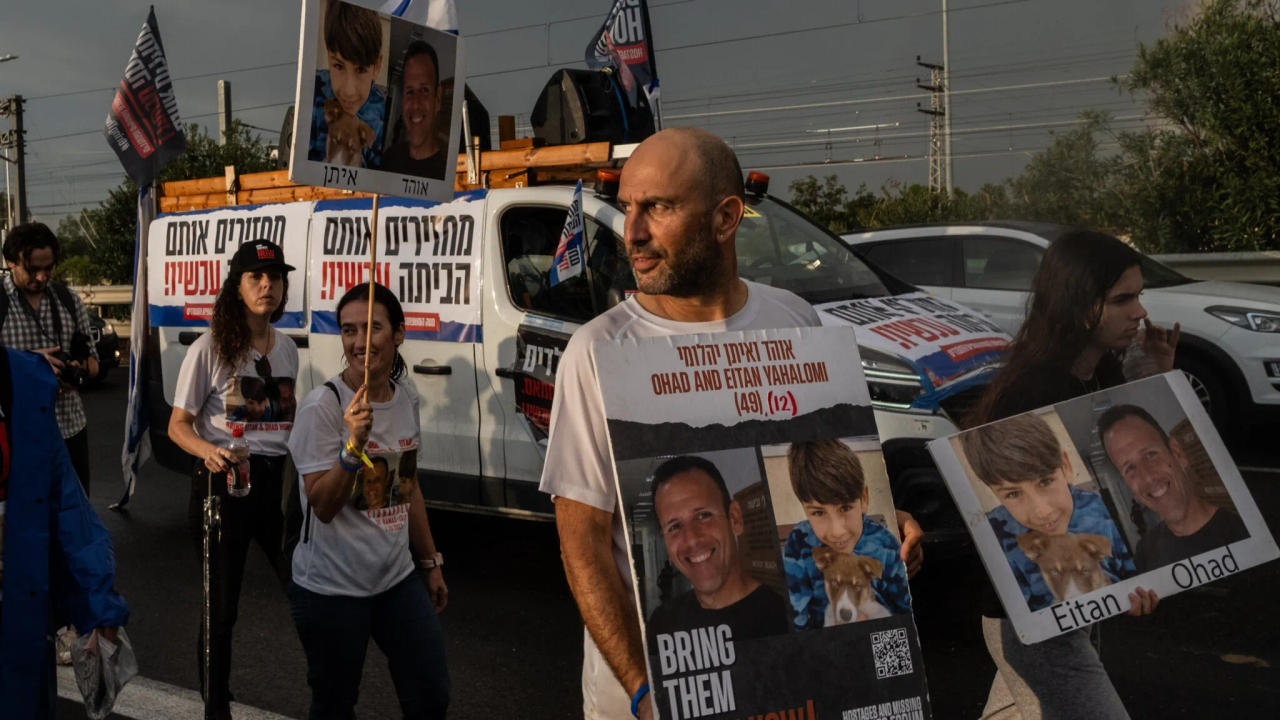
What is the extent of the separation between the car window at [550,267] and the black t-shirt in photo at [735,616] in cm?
392

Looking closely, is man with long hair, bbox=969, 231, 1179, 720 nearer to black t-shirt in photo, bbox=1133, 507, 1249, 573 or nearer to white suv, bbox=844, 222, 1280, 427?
black t-shirt in photo, bbox=1133, 507, 1249, 573

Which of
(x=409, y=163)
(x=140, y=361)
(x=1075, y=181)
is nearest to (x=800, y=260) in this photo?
(x=409, y=163)

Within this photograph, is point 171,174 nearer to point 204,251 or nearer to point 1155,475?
point 204,251

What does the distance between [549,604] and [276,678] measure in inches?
57.7

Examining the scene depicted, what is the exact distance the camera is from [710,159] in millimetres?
2252

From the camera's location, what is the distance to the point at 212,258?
7.79 m

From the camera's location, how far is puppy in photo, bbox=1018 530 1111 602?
8.95ft

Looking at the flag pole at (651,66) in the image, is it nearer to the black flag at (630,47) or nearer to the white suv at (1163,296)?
the black flag at (630,47)

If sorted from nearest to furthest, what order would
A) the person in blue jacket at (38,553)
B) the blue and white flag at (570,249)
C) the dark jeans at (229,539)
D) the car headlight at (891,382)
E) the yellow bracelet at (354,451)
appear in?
the person in blue jacket at (38,553) < the yellow bracelet at (354,451) < the dark jeans at (229,539) < the car headlight at (891,382) < the blue and white flag at (570,249)

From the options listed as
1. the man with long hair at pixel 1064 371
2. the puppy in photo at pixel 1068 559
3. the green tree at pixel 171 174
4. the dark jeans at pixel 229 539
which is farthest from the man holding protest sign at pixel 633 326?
the green tree at pixel 171 174

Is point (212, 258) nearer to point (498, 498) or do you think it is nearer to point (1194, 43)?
point (498, 498)

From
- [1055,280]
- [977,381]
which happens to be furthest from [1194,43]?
[1055,280]

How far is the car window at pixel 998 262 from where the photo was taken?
948 cm

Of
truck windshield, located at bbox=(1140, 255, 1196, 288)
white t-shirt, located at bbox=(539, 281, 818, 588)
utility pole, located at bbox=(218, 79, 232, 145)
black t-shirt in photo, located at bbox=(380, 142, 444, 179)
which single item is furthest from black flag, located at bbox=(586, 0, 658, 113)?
utility pole, located at bbox=(218, 79, 232, 145)
